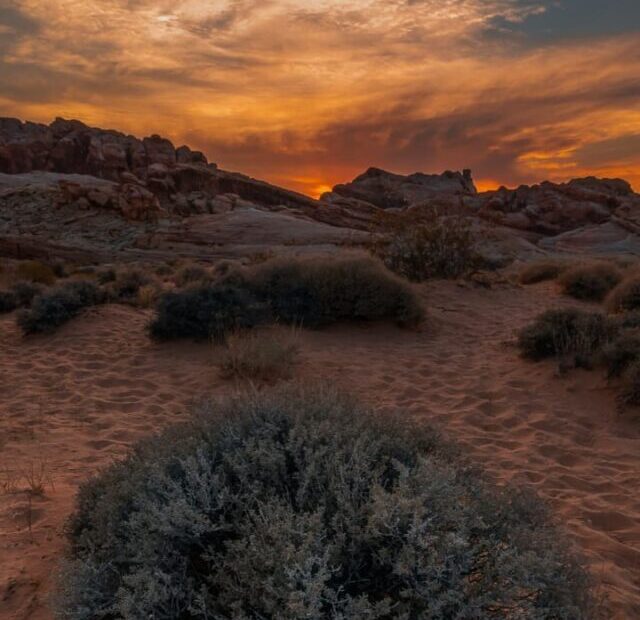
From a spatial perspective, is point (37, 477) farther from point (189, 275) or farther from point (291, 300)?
point (189, 275)

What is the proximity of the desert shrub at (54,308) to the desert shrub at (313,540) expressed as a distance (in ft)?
27.9

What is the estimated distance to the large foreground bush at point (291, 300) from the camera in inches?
391

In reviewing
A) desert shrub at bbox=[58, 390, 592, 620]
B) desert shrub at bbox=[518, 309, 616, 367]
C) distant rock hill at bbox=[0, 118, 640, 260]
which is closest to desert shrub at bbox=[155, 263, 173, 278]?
distant rock hill at bbox=[0, 118, 640, 260]

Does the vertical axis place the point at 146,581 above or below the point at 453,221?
below

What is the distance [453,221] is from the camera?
54.1ft

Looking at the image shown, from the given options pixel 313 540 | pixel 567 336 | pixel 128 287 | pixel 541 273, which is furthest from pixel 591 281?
pixel 313 540

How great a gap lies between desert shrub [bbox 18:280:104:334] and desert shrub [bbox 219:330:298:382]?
4292mm

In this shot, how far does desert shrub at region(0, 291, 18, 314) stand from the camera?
12.8m

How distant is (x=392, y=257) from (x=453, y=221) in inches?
75.7

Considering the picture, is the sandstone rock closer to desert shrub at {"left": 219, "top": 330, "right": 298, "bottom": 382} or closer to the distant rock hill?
the distant rock hill

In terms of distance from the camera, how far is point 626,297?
11.9 metres

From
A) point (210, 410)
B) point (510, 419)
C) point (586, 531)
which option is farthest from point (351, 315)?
point (210, 410)

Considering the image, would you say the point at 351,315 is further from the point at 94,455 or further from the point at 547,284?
the point at 547,284

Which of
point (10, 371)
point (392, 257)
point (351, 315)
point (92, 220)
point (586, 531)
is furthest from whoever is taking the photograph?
point (92, 220)
